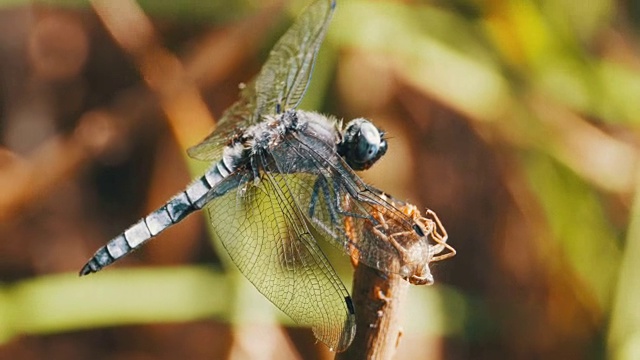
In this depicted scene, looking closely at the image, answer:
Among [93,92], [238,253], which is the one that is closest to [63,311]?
[238,253]

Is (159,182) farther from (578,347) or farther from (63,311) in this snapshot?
(578,347)

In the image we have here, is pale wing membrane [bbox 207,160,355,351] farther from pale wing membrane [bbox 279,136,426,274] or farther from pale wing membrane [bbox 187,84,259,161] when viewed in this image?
pale wing membrane [bbox 187,84,259,161]

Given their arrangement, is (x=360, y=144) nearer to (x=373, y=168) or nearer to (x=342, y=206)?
(x=342, y=206)

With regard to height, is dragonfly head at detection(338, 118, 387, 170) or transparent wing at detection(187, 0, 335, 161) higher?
transparent wing at detection(187, 0, 335, 161)

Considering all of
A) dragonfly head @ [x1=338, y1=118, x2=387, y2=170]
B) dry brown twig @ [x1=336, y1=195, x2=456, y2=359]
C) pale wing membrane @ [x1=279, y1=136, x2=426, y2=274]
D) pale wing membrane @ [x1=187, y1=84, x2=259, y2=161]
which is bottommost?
dry brown twig @ [x1=336, y1=195, x2=456, y2=359]

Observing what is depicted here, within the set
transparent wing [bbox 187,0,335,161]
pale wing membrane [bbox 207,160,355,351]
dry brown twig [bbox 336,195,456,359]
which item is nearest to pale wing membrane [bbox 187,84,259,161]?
transparent wing [bbox 187,0,335,161]

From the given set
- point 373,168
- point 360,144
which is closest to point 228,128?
point 360,144
